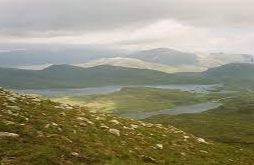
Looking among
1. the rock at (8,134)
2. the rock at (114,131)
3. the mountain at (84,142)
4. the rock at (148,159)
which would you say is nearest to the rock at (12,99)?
the mountain at (84,142)

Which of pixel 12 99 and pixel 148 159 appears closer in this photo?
Answer: pixel 148 159

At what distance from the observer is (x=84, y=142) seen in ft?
83.3

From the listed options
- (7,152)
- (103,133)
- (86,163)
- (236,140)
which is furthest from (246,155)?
(236,140)

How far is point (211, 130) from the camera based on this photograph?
536ft

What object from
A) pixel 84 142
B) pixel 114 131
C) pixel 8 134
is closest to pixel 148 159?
pixel 84 142

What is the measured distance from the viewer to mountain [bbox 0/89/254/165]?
72.1 ft

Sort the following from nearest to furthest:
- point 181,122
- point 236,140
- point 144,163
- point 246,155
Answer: point 144,163 → point 246,155 → point 236,140 → point 181,122

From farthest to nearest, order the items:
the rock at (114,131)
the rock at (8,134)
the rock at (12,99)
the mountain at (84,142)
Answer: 1. the rock at (12,99)
2. the rock at (114,131)
3. the rock at (8,134)
4. the mountain at (84,142)

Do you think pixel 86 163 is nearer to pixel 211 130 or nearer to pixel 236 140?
pixel 236 140

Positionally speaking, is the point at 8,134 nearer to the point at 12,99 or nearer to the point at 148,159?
the point at 148,159

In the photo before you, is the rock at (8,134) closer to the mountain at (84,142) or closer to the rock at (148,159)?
Result: the mountain at (84,142)

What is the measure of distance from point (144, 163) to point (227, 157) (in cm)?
1166

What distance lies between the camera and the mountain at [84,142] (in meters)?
22.0

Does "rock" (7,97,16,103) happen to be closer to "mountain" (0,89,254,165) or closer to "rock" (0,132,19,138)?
"mountain" (0,89,254,165)
